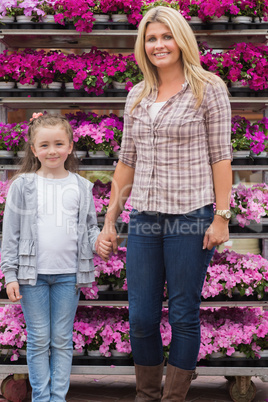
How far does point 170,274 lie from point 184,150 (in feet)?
2.07

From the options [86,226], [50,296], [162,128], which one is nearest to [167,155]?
[162,128]

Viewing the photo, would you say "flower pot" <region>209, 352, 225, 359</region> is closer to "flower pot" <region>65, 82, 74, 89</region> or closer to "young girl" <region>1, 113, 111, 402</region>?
"young girl" <region>1, 113, 111, 402</region>

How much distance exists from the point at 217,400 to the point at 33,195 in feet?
6.51

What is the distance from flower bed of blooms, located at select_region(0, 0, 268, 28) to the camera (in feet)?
13.4

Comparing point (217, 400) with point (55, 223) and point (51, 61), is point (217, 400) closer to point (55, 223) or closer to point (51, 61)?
point (55, 223)

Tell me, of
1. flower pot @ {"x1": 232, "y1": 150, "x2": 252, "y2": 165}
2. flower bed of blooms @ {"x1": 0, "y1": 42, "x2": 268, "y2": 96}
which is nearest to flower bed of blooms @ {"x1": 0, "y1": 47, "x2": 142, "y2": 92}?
flower bed of blooms @ {"x1": 0, "y1": 42, "x2": 268, "y2": 96}

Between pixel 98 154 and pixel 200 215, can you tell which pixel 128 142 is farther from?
pixel 98 154

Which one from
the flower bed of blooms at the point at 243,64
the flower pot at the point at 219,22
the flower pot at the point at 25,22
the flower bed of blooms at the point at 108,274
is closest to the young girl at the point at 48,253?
the flower bed of blooms at the point at 108,274

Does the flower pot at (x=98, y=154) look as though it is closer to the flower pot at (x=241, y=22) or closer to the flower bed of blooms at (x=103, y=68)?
Result: the flower bed of blooms at (x=103, y=68)

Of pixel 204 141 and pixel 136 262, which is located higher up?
pixel 204 141

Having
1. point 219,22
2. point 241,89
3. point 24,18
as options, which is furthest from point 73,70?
point 241,89

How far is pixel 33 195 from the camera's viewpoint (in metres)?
3.54

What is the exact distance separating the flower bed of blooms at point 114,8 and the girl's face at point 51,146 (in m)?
0.95

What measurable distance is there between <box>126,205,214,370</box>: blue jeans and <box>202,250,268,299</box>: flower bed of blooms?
956 mm
